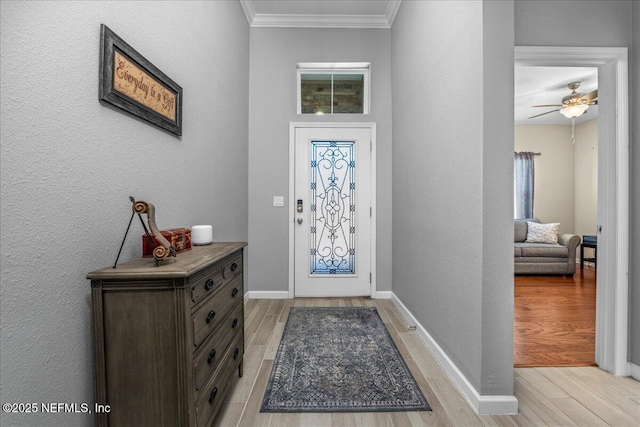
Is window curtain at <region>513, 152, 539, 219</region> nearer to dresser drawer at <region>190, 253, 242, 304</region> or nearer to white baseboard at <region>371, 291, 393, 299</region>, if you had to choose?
white baseboard at <region>371, 291, 393, 299</region>

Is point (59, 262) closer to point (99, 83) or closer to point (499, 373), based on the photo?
point (99, 83)

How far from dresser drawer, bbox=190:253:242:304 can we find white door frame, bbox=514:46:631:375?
7.31 ft

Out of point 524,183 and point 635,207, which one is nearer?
point 635,207

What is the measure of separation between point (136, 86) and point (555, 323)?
3786 millimetres

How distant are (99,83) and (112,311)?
906 mm

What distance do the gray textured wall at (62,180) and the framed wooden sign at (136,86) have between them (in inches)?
1.6

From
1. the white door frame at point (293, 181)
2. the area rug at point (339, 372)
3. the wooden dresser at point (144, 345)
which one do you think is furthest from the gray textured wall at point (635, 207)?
the wooden dresser at point (144, 345)

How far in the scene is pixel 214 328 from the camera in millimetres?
1406

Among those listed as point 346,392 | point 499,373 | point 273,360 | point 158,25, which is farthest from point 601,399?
point 158,25

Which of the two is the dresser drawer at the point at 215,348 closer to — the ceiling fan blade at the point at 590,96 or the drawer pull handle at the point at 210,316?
the drawer pull handle at the point at 210,316

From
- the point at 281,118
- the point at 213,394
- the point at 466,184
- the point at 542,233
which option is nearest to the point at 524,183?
the point at 542,233

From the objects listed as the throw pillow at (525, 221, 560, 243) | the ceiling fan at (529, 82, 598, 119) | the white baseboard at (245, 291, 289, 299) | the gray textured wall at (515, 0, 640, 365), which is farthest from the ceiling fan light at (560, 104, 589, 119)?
the white baseboard at (245, 291, 289, 299)

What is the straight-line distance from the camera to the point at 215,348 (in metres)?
1.42

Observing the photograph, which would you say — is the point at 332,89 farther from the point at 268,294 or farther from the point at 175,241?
the point at 175,241
